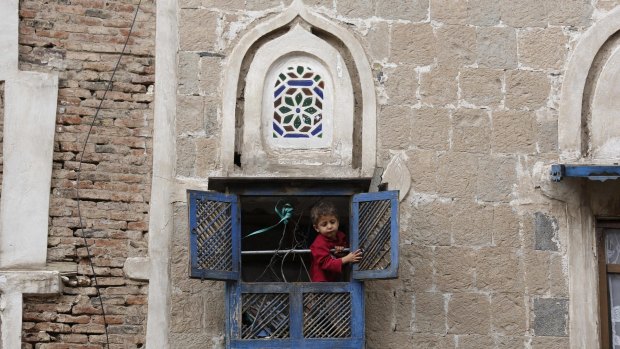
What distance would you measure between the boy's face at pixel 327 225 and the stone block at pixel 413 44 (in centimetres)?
112

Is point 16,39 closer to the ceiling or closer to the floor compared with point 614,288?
closer to the ceiling

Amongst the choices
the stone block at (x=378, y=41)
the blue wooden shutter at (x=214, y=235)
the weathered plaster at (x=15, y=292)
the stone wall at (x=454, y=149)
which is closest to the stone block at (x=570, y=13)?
the stone wall at (x=454, y=149)

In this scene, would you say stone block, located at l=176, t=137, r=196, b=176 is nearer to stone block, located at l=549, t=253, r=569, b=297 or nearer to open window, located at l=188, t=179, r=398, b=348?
open window, located at l=188, t=179, r=398, b=348

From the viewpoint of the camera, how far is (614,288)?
817 cm

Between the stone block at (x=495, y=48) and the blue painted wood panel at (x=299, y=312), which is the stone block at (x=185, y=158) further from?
the stone block at (x=495, y=48)

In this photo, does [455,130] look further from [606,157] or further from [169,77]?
[169,77]

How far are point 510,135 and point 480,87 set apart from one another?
12.9 inches

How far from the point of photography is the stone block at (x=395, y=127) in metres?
8.18

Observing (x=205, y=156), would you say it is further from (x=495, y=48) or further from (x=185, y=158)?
(x=495, y=48)

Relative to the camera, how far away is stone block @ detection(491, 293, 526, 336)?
8.03 meters

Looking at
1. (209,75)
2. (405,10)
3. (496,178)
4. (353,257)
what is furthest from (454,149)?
(209,75)

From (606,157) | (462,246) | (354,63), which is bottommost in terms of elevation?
(462,246)

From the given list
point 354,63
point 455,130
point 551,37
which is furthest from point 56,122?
point 551,37

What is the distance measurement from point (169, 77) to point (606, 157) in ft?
8.30
